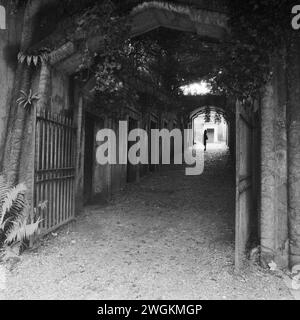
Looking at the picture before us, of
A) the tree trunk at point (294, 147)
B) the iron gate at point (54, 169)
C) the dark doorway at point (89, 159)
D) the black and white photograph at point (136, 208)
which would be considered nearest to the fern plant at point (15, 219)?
Answer: the black and white photograph at point (136, 208)

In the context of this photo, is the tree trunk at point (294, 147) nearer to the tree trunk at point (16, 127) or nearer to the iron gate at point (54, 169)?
the iron gate at point (54, 169)

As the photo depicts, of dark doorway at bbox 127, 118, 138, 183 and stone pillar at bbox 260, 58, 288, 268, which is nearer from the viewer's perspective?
stone pillar at bbox 260, 58, 288, 268

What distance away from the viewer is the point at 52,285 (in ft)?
12.6

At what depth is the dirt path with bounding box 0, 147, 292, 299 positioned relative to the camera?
12.2 ft

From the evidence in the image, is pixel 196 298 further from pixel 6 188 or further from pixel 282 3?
pixel 282 3

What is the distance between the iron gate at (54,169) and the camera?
508 centimetres

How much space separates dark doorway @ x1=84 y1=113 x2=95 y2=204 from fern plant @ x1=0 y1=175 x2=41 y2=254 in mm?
2961

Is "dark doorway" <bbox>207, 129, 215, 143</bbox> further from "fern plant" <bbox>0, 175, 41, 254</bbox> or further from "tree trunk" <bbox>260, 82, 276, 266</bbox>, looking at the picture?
"fern plant" <bbox>0, 175, 41, 254</bbox>

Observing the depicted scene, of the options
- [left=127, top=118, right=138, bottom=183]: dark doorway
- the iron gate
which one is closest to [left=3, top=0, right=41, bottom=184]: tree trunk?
the iron gate

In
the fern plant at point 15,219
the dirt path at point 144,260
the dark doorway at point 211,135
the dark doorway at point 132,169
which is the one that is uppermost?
the dark doorway at point 211,135

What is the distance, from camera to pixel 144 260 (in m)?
4.64

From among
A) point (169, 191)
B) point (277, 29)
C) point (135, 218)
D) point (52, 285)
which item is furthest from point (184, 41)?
point (52, 285)

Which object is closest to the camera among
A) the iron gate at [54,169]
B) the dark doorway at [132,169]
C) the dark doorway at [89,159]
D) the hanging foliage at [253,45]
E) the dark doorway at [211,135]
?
the hanging foliage at [253,45]

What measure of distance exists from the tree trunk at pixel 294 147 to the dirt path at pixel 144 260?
2.07 feet
